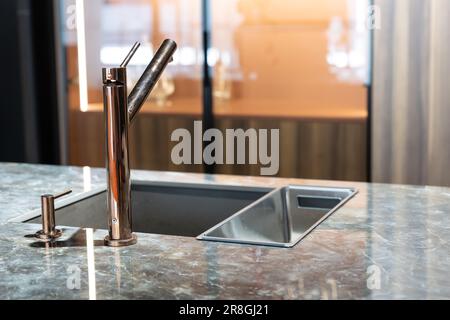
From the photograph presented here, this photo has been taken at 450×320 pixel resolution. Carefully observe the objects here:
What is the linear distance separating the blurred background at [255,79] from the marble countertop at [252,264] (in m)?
1.83

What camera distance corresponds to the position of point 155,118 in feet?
12.0

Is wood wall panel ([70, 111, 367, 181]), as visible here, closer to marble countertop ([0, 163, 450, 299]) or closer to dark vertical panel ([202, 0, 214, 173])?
dark vertical panel ([202, 0, 214, 173])

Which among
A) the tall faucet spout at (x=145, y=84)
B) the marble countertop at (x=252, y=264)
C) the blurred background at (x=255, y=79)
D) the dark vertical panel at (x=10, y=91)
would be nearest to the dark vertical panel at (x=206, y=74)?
the blurred background at (x=255, y=79)

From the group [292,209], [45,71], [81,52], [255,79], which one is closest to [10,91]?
[45,71]

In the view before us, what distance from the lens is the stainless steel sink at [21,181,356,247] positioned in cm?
152

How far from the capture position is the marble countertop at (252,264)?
0.97 m

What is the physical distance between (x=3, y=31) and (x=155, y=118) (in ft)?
3.28

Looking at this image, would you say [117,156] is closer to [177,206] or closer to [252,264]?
[252,264]

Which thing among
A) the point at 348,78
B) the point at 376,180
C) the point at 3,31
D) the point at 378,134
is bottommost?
the point at 376,180

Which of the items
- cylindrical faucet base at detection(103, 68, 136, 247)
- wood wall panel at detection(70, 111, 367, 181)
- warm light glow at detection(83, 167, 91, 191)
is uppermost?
cylindrical faucet base at detection(103, 68, 136, 247)

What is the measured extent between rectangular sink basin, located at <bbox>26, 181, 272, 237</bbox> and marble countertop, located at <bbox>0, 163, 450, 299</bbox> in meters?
0.23

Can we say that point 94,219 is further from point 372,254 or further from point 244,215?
point 372,254

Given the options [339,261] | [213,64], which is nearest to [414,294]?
[339,261]

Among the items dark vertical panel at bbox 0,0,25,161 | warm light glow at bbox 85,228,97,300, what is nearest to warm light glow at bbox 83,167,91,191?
warm light glow at bbox 85,228,97,300
